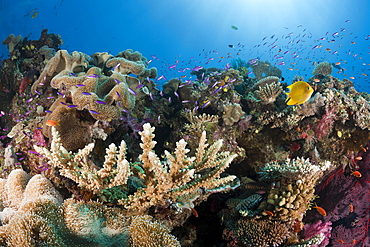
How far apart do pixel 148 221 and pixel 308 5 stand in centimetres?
11321

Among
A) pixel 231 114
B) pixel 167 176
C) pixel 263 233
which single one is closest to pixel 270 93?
pixel 231 114

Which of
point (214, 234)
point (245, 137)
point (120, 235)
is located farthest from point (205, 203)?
point (245, 137)

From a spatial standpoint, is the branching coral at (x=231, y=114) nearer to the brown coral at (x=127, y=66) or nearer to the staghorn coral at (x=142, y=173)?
the brown coral at (x=127, y=66)

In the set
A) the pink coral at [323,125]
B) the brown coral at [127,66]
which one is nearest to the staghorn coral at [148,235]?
the brown coral at [127,66]

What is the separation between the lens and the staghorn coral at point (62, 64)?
189 inches

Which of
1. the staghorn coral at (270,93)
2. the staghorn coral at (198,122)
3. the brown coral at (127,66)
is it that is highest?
the brown coral at (127,66)

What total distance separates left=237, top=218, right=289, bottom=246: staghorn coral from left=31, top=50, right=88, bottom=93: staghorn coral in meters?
5.05

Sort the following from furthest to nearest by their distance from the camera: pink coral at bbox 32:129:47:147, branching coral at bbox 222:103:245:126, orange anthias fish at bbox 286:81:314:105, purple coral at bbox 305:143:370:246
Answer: branching coral at bbox 222:103:245:126
pink coral at bbox 32:129:47:147
purple coral at bbox 305:143:370:246
orange anthias fish at bbox 286:81:314:105

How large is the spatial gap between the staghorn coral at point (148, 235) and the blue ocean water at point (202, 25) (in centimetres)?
7431

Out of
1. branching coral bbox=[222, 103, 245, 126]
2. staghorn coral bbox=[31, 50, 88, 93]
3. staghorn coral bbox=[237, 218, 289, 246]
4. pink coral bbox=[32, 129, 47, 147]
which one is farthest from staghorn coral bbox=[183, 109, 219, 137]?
pink coral bbox=[32, 129, 47, 147]

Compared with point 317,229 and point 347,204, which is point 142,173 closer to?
point 317,229

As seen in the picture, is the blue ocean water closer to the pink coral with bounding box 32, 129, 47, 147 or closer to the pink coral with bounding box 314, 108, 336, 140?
the pink coral with bounding box 314, 108, 336, 140

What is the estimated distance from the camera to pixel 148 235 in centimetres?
204

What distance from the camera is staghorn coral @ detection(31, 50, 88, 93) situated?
15.7ft
